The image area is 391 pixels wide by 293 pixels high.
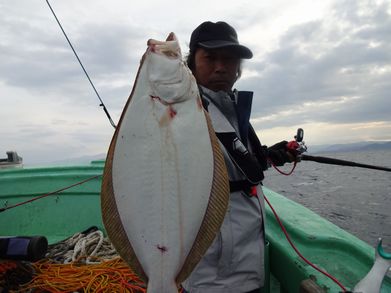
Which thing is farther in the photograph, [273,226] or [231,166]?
[273,226]

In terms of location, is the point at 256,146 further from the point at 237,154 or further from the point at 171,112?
the point at 171,112

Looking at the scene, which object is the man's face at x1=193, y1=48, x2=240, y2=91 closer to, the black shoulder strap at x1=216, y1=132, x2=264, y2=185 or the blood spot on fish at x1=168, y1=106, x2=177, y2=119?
the black shoulder strap at x1=216, y1=132, x2=264, y2=185

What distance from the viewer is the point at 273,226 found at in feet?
9.75

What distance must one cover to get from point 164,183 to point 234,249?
0.70m

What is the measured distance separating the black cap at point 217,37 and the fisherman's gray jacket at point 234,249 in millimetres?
367

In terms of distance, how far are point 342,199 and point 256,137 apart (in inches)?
382

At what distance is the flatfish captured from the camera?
1.33 metres

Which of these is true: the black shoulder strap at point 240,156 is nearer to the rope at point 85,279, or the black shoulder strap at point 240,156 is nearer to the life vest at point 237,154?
the life vest at point 237,154

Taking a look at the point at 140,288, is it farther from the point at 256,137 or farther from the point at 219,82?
the point at 219,82

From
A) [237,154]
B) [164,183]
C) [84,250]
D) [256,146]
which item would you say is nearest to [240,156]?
[237,154]

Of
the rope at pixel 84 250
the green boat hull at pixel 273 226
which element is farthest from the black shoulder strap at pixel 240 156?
the rope at pixel 84 250

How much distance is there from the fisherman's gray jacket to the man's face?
18 cm

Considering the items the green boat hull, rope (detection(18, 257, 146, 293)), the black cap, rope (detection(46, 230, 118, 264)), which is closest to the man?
the black cap

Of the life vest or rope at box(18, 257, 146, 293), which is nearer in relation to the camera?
the life vest
